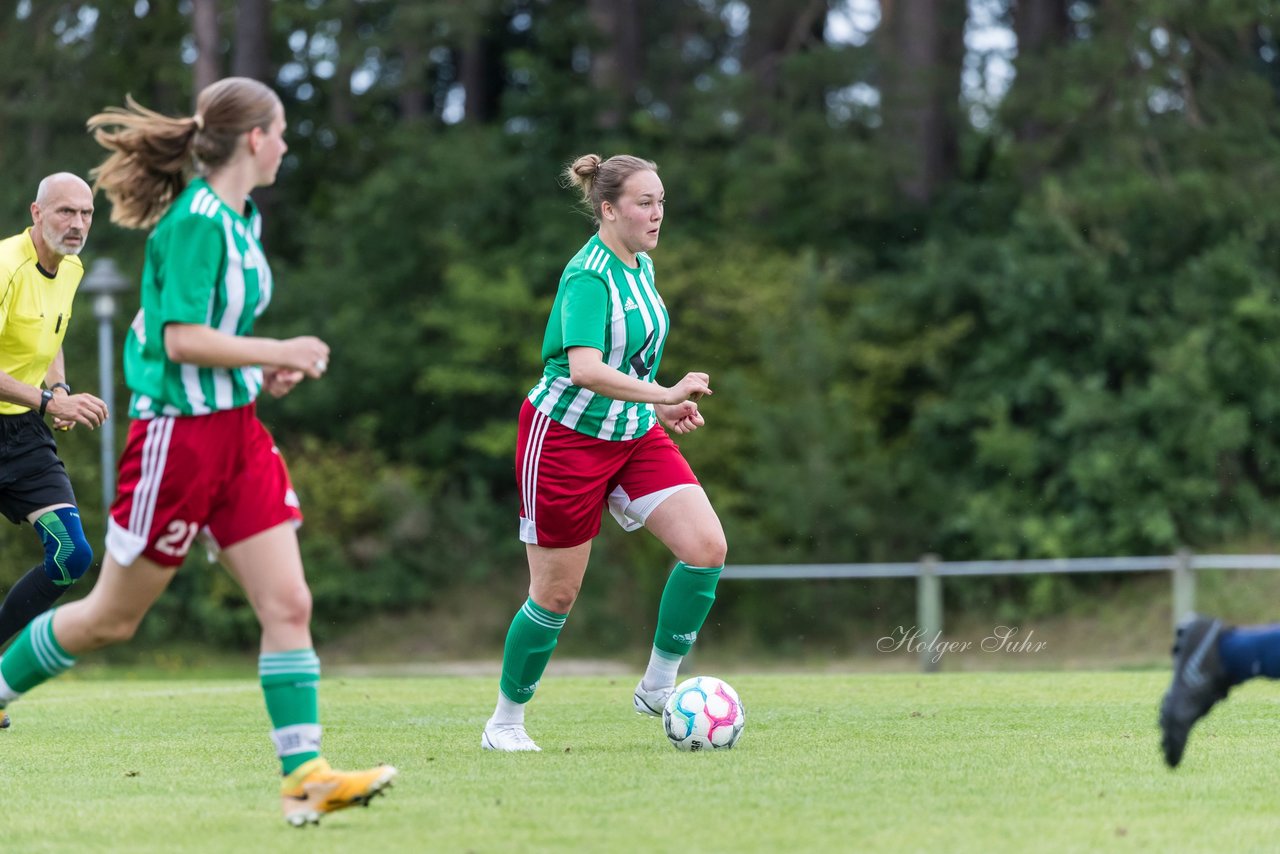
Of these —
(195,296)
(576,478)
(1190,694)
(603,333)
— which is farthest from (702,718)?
(195,296)

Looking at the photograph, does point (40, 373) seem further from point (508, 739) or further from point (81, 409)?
point (508, 739)

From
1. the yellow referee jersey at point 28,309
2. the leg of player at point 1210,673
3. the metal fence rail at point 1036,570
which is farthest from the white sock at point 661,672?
the metal fence rail at point 1036,570

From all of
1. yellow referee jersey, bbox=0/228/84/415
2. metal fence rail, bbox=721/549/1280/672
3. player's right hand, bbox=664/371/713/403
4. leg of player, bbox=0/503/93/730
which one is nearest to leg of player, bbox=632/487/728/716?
player's right hand, bbox=664/371/713/403

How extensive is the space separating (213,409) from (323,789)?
1.09 m

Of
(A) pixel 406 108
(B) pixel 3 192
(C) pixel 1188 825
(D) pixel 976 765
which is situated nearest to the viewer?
(C) pixel 1188 825

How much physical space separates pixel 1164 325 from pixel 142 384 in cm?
1743

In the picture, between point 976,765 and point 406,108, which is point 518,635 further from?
point 406,108

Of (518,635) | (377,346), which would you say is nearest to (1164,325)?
(377,346)

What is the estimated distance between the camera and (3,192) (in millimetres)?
26453

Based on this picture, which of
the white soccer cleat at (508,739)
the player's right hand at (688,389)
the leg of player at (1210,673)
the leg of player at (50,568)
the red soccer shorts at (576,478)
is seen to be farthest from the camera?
the leg of player at (50,568)

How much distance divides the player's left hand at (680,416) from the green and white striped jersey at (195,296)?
2115mm

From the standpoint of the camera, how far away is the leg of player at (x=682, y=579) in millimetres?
6531

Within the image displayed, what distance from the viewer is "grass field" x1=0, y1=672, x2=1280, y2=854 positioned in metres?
4.58

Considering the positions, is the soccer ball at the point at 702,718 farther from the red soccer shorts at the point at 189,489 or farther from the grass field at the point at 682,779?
the red soccer shorts at the point at 189,489
